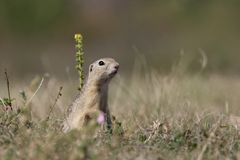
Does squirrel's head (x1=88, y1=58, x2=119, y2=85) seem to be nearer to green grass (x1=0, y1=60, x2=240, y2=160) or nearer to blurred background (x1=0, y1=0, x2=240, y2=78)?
green grass (x1=0, y1=60, x2=240, y2=160)

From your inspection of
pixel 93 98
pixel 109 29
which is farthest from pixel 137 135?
pixel 109 29

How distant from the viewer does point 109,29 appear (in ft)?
100

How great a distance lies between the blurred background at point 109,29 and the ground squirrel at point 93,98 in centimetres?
1348

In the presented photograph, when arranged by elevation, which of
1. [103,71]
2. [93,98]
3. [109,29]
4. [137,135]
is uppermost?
[103,71]

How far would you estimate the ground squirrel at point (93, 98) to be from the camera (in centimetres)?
664

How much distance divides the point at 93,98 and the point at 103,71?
370 mm

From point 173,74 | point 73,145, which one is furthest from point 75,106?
point 173,74

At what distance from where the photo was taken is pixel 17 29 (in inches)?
1099

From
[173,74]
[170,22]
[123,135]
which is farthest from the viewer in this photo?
[170,22]

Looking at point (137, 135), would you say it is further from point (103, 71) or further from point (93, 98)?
point (103, 71)

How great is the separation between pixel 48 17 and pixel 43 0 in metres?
0.81

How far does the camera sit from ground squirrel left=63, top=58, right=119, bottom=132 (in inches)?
262

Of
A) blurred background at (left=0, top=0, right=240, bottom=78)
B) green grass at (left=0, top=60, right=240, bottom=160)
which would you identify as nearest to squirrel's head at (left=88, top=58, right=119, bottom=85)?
green grass at (left=0, top=60, right=240, bottom=160)

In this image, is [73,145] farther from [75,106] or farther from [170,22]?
[170,22]
